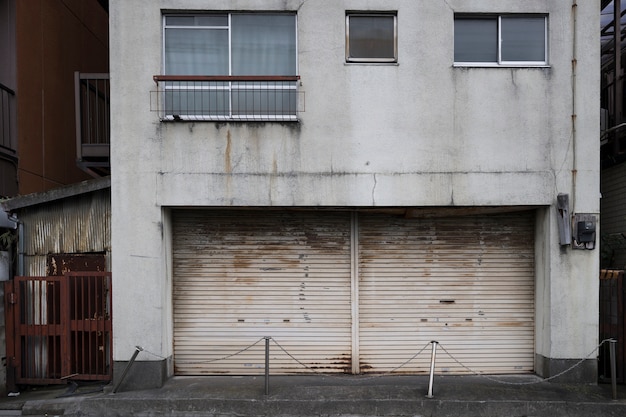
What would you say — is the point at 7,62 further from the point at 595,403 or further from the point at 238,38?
the point at 595,403

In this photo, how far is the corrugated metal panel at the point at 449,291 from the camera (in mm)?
8844

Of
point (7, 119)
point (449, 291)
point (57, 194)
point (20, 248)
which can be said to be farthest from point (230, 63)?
point (449, 291)

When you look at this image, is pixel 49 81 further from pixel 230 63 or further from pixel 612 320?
pixel 612 320

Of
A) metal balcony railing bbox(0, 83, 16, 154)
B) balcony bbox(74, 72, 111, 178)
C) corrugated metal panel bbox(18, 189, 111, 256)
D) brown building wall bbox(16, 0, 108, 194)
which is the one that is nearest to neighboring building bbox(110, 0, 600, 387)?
corrugated metal panel bbox(18, 189, 111, 256)

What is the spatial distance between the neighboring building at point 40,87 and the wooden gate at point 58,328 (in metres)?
2.60

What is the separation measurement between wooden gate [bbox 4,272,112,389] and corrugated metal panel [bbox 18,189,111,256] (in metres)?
0.61

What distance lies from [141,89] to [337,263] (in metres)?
4.86

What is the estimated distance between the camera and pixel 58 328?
838 centimetres

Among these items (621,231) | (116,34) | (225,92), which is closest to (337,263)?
(225,92)

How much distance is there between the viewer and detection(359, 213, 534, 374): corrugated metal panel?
348 inches

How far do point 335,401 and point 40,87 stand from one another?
33.7 feet

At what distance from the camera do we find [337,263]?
29.0 feet

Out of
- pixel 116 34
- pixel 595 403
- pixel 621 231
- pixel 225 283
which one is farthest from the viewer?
pixel 621 231

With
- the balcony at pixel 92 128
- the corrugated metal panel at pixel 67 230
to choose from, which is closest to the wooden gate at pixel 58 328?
the corrugated metal panel at pixel 67 230
